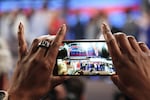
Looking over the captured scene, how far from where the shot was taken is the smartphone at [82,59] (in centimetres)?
86

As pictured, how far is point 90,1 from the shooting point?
4559 millimetres

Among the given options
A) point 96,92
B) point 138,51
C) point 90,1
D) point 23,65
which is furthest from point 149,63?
point 90,1

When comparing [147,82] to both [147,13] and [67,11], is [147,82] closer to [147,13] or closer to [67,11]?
[147,13]

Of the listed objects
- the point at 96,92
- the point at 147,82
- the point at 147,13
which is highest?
the point at 147,13

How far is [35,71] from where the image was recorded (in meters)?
0.77

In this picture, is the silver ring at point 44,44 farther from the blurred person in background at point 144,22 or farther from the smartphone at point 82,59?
the blurred person in background at point 144,22

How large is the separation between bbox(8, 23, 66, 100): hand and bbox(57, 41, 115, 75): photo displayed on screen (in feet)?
0.23

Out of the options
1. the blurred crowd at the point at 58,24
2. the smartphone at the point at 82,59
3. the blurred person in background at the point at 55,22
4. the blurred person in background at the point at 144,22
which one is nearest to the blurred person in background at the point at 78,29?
the blurred crowd at the point at 58,24

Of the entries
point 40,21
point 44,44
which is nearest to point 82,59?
point 44,44

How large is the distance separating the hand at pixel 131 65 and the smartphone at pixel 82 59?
0.29 ft

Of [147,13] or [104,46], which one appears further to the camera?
[147,13]

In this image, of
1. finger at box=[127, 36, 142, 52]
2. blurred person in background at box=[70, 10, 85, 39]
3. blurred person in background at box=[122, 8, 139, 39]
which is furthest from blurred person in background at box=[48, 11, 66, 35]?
finger at box=[127, 36, 142, 52]

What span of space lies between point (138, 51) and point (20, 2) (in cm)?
423

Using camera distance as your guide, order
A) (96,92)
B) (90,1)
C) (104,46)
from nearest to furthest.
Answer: (104,46), (96,92), (90,1)
